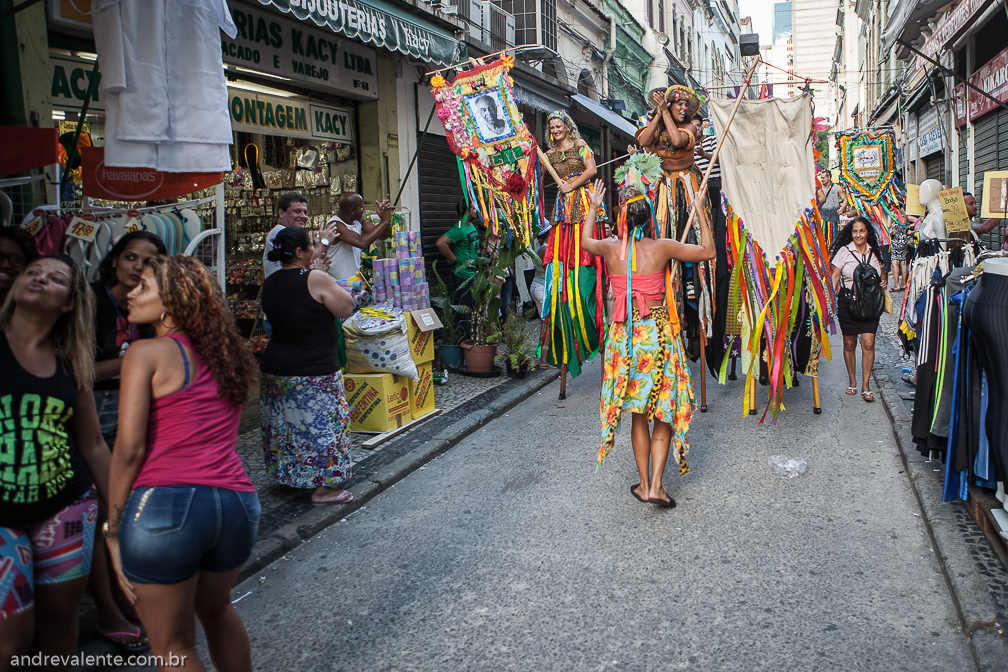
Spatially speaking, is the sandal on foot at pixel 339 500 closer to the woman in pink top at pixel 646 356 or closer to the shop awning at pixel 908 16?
the woman in pink top at pixel 646 356

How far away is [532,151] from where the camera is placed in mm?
7363

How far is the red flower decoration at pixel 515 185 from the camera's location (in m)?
7.37

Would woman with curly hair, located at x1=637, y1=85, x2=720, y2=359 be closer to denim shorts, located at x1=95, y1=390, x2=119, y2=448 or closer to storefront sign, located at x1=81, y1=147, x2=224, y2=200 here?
storefront sign, located at x1=81, y1=147, x2=224, y2=200

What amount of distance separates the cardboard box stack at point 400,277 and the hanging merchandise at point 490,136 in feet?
3.78

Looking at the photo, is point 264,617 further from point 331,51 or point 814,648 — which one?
point 331,51

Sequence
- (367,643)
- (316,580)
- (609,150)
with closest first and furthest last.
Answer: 1. (367,643)
2. (316,580)
3. (609,150)

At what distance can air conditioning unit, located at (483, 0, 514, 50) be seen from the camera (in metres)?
12.5

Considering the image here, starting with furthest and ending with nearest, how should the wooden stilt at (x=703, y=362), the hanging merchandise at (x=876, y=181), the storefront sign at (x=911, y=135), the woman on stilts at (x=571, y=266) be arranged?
the storefront sign at (x=911, y=135) → the hanging merchandise at (x=876, y=181) → the woman on stilts at (x=571, y=266) → the wooden stilt at (x=703, y=362)

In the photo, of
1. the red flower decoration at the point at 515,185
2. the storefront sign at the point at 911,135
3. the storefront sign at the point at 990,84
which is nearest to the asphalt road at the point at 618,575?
the red flower decoration at the point at 515,185

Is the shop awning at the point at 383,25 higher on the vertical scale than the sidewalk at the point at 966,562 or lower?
higher

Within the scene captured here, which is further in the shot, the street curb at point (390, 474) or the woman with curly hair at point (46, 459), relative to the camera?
the street curb at point (390, 474)

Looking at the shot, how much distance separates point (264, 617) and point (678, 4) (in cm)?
2881

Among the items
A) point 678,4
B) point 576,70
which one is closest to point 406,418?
point 576,70

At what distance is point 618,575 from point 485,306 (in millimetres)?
4991
